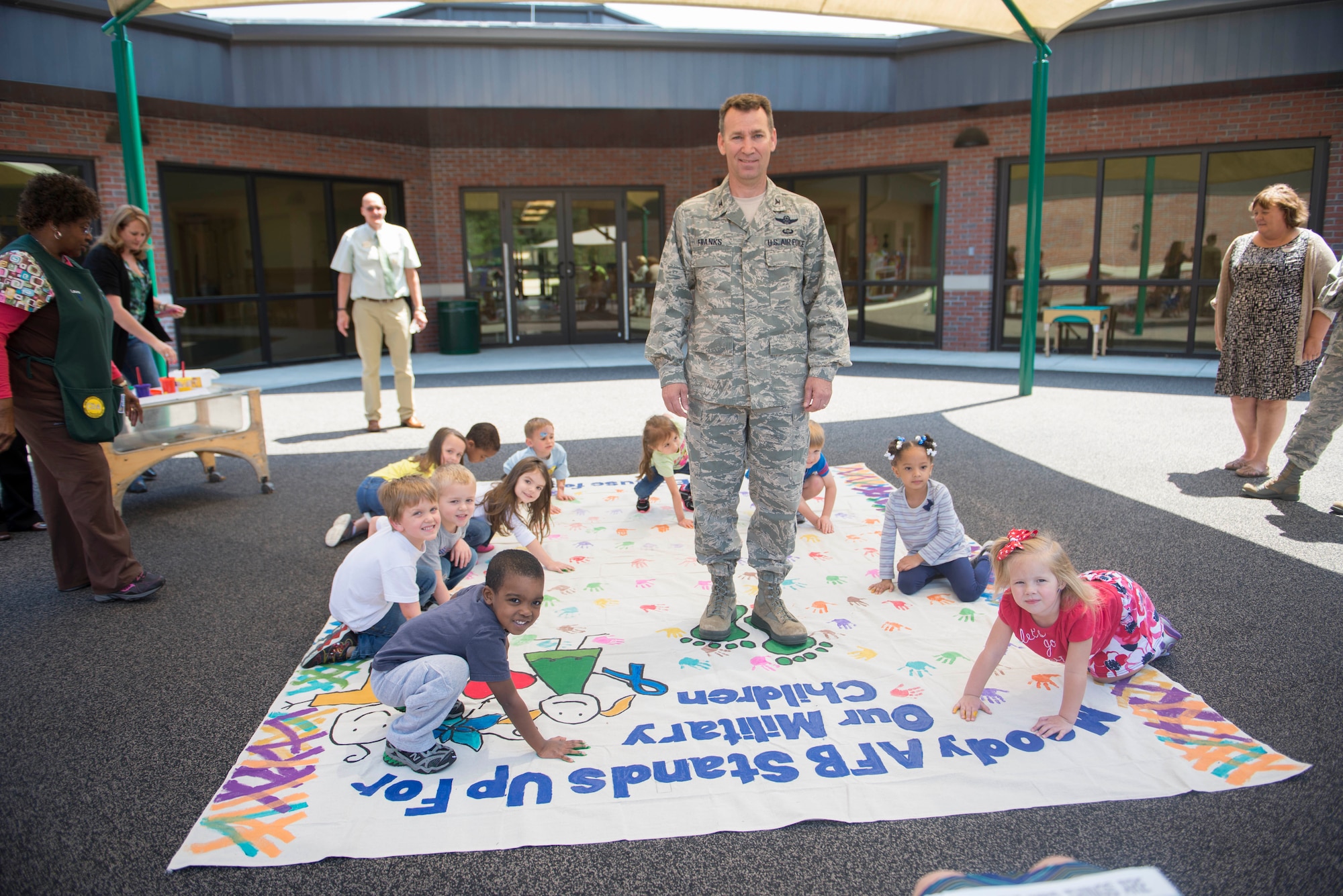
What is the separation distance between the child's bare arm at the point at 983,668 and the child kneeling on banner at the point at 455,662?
125 centimetres

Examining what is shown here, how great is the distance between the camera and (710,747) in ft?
9.14

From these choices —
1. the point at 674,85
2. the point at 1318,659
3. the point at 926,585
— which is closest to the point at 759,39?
the point at 674,85

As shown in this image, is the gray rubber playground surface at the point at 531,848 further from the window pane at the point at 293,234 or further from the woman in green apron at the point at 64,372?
the window pane at the point at 293,234

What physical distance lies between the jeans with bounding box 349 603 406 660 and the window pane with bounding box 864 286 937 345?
37.8ft

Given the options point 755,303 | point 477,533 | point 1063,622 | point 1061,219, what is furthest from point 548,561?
point 1061,219

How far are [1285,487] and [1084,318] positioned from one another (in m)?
7.52

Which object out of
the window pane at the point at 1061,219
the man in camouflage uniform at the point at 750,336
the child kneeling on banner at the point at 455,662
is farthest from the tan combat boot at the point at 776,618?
the window pane at the point at 1061,219

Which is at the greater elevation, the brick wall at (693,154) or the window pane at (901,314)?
the brick wall at (693,154)

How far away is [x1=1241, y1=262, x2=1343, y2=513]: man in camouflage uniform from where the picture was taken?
17.0 ft

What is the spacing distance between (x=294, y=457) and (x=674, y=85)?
7153 mm

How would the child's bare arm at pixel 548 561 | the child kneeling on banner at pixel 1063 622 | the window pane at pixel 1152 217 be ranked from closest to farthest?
the child kneeling on banner at pixel 1063 622
the child's bare arm at pixel 548 561
the window pane at pixel 1152 217

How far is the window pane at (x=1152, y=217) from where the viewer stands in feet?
39.3

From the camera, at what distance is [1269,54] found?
9.91 metres

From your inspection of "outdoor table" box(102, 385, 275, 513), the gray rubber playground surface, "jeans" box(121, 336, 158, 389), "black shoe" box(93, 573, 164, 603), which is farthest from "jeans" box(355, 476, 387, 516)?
"jeans" box(121, 336, 158, 389)
